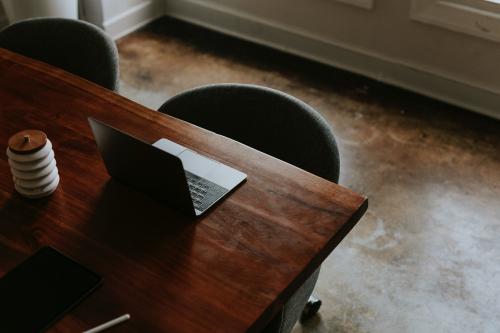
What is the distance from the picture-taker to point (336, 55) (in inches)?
124

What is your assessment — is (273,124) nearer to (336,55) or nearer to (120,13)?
(336,55)

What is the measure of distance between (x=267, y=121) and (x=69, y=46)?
2.29ft

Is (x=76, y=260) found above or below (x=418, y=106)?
above

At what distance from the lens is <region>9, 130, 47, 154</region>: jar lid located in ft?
3.74

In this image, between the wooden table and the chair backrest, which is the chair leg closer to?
the chair backrest

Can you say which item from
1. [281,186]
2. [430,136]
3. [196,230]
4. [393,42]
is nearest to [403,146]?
[430,136]

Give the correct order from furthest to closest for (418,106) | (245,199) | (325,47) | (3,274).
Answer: (325,47) < (418,106) < (245,199) < (3,274)

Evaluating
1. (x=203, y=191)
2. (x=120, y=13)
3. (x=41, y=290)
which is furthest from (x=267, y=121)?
(x=120, y=13)

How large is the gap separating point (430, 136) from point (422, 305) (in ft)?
3.16

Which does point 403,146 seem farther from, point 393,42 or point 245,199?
point 245,199

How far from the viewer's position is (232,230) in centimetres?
114

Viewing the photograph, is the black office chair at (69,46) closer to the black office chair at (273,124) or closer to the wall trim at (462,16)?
the black office chair at (273,124)

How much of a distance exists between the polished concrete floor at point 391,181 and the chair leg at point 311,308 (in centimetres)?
3

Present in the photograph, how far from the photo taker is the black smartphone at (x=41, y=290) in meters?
0.98
